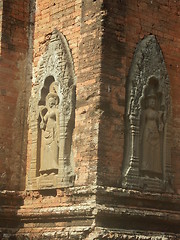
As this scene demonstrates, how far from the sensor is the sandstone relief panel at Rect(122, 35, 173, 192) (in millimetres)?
9055

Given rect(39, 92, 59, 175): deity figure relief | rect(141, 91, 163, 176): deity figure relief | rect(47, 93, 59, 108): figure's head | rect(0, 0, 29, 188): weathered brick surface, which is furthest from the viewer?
rect(0, 0, 29, 188): weathered brick surface

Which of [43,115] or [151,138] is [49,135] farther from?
[151,138]

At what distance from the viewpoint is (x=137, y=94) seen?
9.27 meters

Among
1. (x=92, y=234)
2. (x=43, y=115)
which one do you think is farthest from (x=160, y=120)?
(x=92, y=234)

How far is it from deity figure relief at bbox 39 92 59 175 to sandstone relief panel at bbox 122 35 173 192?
120 centimetres

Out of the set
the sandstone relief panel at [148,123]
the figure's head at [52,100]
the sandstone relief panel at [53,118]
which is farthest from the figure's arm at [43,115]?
the sandstone relief panel at [148,123]

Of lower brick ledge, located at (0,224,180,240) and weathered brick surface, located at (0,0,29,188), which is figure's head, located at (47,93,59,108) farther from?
lower brick ledge, located at (0,224,180,240)

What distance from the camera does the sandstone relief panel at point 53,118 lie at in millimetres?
9359

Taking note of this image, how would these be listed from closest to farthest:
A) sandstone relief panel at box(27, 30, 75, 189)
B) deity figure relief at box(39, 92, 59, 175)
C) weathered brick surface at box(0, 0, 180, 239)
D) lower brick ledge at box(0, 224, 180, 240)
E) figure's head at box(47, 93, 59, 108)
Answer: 1. lower brick ledge at box(0, 224, 180, 240)
2. weathered brick surface at box(0, 0, 180, 239)
3. sandstone relief panel at box(27, 30, 75, 189)
4. deity figure relief at box(39, 92, 59, 175)
5. figure's head at box(47, 93, 59, 108)

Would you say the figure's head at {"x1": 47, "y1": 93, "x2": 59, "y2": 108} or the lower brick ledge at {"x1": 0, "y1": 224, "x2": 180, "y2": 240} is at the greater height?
the figure's head at {"x1": 47, "y1": 93, "x2": 59, "y2": 108}

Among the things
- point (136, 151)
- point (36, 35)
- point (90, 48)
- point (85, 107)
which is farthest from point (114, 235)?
point (36, 35)

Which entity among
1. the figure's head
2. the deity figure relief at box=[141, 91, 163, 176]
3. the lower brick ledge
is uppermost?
the figure's head

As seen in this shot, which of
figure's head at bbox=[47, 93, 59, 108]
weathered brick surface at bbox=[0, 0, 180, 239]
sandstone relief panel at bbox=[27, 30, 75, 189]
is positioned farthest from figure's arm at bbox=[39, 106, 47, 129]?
weathered brick surface at bbox=[0, 0, 180, 239]

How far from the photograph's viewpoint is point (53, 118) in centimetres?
973
